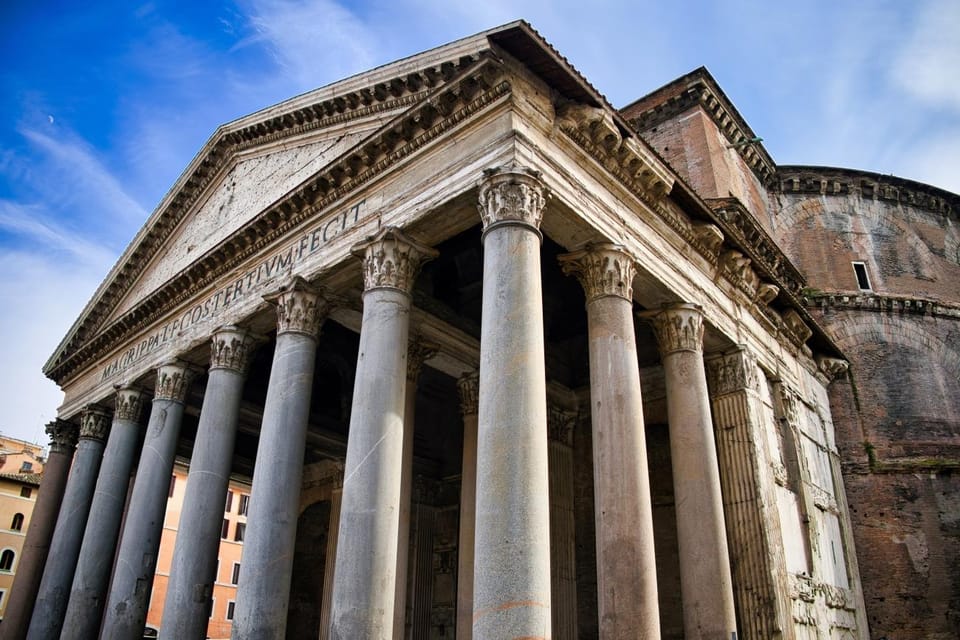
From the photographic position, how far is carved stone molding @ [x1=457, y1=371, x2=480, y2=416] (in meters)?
11.5

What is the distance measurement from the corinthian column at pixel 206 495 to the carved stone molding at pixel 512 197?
16.9 feet

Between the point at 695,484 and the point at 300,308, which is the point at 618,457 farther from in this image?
the point at 300,308

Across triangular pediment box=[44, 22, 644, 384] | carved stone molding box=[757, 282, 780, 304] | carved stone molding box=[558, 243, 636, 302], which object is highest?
triangular pediment box=[44, 22, 644, 384]

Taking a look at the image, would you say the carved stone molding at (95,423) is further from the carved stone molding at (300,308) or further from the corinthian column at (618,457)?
the corinthian column at (618,457)

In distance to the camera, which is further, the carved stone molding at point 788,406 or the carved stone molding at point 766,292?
the carved stone molding at point 766,292

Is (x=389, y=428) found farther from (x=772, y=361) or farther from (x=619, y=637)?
(x=772, y=361)

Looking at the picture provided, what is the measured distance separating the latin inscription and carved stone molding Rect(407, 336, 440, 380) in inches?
83.9

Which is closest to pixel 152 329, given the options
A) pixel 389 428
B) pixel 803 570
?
pixel 389 428

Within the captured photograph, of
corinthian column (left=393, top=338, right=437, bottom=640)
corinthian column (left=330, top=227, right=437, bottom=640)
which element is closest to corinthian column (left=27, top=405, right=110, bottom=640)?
corinthian column (left=393, top=338, right=437, bottom=640)

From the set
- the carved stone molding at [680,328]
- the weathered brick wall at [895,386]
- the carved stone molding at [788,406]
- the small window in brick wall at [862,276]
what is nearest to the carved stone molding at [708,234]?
the carved stone molding at [680,328]

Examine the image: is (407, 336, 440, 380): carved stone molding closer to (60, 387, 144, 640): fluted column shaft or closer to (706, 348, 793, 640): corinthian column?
(706, 348, 793, 640): corinthian column

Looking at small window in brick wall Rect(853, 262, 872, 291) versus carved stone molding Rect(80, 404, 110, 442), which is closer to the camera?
carved stone molding Rect(80, 404, 110, 442)

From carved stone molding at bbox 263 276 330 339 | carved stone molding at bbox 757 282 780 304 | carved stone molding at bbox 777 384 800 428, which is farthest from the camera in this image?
carved stone molding at bbox 757 282 780 304

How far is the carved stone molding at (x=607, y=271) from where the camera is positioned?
8.01m
